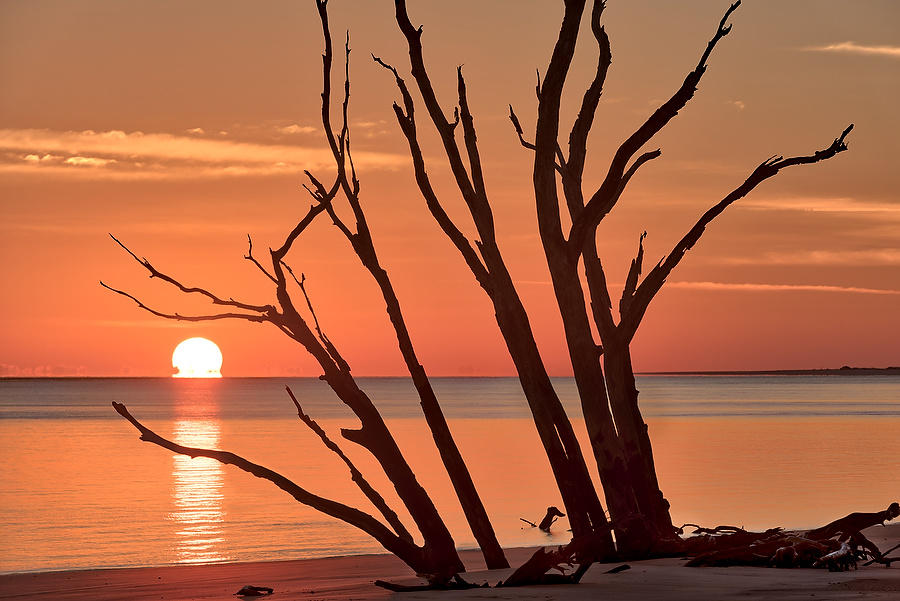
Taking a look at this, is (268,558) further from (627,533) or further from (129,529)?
(627,533)

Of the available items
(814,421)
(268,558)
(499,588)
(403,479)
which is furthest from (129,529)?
(814,421)

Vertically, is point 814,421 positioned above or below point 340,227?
above

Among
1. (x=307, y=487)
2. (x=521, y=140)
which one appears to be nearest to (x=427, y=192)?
(x=521, y=140)

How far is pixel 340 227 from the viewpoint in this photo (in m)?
8.95

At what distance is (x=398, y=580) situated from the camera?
32.3 ft

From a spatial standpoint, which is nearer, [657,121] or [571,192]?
[657,121]

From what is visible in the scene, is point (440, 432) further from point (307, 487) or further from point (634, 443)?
point (307, 487)

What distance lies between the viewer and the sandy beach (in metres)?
6.93

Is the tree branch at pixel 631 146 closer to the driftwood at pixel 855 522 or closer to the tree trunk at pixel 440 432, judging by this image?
the tree trunk at pixel 440 432

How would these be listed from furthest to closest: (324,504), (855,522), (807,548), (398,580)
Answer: (398,580), (324,504), (807,548), (855,522)

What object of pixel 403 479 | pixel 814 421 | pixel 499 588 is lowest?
pixel 499 588

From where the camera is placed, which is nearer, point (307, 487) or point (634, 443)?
point (634, 443)

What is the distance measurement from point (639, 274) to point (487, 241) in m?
1.68

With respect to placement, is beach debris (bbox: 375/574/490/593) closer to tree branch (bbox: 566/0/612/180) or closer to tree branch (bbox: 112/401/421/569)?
tree branch (bbox: 112/401/421/569)
